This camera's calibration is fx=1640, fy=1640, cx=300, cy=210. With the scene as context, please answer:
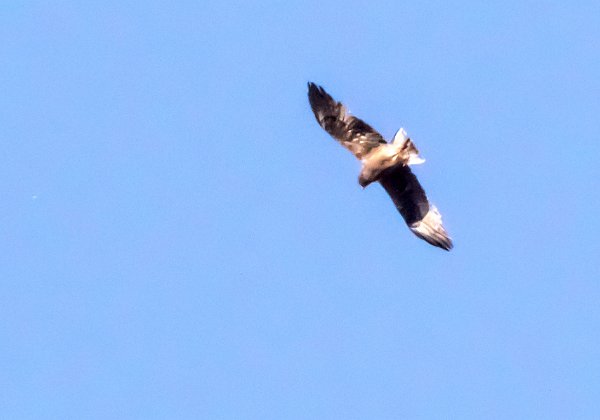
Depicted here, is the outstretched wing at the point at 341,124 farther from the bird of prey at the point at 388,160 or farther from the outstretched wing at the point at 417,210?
the outstretched wing at the point at 417,210

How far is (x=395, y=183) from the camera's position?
991 inches

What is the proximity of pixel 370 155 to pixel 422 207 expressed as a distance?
1325mm

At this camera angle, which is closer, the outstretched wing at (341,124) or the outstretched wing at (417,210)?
the outstretched wing at (341,124)

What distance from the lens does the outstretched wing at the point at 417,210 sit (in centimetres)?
2517

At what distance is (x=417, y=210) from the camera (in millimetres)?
25375

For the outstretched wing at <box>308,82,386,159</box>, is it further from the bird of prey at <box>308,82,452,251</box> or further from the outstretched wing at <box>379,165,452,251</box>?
the outstretched wing at <box>379,165,452,251</box>

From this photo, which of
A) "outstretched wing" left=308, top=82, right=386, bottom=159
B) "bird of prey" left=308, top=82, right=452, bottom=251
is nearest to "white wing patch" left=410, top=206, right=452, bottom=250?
"bird of prey" left=308, top=82, right=452, bottom=251

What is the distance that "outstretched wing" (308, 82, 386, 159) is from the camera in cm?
2442

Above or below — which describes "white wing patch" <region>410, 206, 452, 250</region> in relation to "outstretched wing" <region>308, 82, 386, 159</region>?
below

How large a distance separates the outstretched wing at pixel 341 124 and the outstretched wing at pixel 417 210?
0.75 meters

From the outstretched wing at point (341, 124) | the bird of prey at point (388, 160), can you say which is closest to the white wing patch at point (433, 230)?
the bird of prey at point (388, 160)

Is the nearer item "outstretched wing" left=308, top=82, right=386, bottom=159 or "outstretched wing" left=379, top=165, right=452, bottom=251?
"outstretched wing" left=308, top=82, right=386, bottom=159

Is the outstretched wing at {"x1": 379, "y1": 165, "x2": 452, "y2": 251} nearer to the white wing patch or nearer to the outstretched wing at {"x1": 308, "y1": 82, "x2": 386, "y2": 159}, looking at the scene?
the white wing patch

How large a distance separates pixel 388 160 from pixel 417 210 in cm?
132
